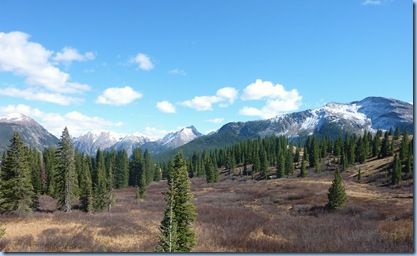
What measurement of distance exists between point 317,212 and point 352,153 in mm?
62481

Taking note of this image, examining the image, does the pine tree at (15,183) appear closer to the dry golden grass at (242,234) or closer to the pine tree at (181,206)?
the dry golden grass at (242,234)

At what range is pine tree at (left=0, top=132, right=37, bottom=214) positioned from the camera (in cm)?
3147

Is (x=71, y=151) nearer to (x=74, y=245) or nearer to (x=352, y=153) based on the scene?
(x=74, y=245)

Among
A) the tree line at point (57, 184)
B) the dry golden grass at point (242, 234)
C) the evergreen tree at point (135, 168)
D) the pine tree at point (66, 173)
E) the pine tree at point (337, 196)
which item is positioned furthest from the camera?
the evergreen tree at point (135, 168)

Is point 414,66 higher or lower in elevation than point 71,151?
higher

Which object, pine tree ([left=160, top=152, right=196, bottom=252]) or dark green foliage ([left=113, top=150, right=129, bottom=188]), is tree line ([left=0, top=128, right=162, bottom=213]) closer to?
pine tree ([left=160, top=152, right=196, bottom=252])

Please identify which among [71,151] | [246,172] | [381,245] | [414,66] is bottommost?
[246,172]

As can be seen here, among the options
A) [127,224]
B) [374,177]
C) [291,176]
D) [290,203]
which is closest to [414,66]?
[127,224]

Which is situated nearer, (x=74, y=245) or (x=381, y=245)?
(x=381, y=245)

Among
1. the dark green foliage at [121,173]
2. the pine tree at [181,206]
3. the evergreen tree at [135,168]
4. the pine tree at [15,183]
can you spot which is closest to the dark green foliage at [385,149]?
the evergreen tree at [135,168]

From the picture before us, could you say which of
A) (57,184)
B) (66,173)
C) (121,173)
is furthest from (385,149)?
(57,184)

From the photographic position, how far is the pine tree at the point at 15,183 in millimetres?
31469

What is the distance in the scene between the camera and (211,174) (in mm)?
90250

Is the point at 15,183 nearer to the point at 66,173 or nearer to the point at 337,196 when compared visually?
the point at 66,173
